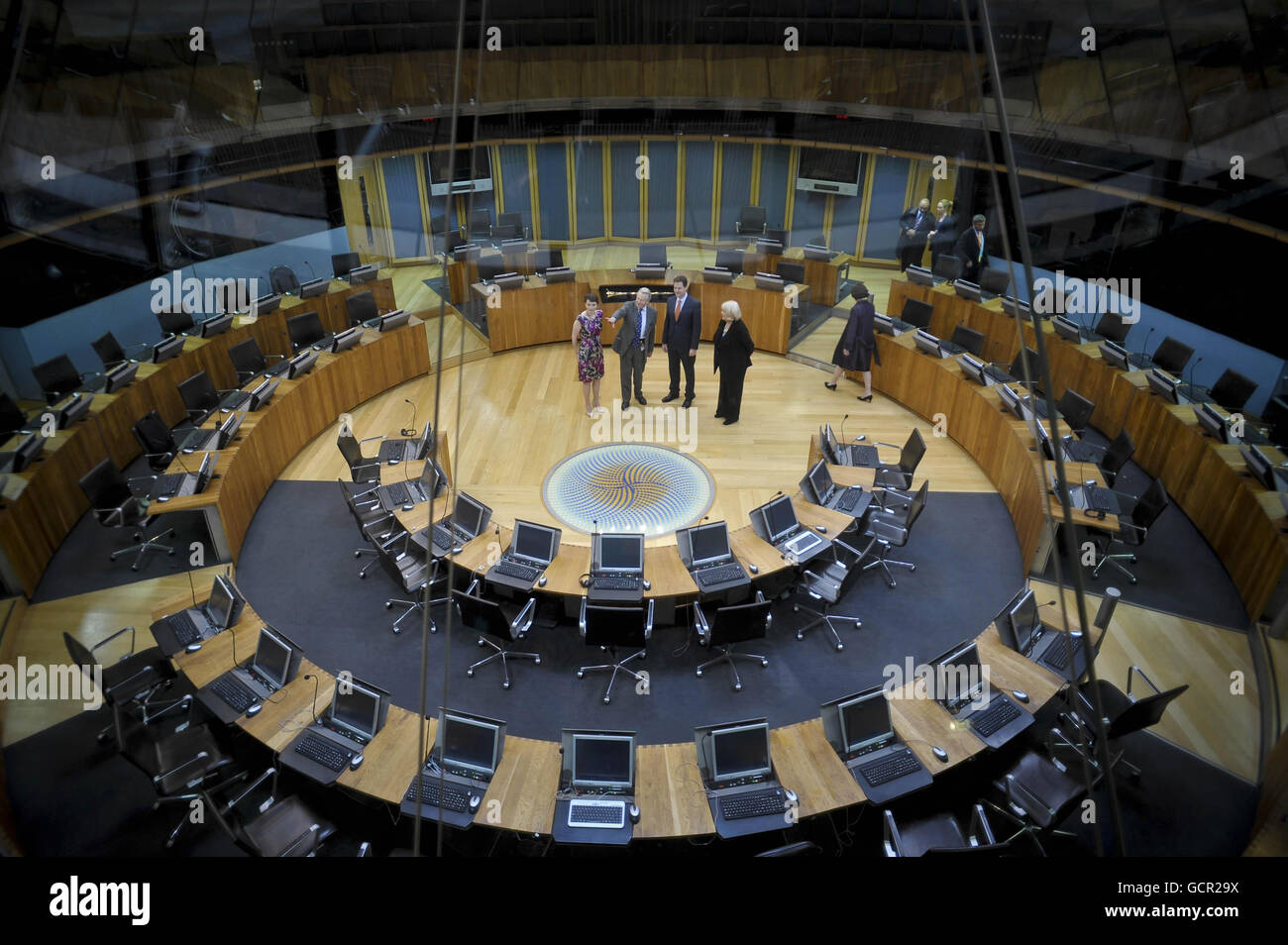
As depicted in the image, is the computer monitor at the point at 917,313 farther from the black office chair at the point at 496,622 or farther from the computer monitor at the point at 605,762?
the computer monitor at the point at 605,762

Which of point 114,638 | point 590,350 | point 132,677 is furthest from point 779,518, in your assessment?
point 114,638

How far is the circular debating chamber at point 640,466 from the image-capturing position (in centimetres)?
499

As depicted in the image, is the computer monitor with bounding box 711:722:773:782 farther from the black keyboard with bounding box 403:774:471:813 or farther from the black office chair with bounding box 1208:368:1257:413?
the black office chair with bounding box 1208:368:1257:413

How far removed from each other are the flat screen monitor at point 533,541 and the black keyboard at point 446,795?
7.79ft

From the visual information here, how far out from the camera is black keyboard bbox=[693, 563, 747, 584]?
657cm

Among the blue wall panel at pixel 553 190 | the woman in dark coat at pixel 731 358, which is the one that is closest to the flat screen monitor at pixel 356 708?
the woman in dark coat at pixel 731 358

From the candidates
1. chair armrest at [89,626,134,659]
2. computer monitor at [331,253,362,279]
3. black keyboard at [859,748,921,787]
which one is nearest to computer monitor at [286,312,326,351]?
computer monitor at [331,253,362,279]

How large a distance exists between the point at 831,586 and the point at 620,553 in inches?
75.2

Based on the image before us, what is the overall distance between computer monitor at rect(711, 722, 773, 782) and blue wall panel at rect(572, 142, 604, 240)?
13.9 m

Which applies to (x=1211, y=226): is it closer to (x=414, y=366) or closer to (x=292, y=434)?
(x=414, y=366)

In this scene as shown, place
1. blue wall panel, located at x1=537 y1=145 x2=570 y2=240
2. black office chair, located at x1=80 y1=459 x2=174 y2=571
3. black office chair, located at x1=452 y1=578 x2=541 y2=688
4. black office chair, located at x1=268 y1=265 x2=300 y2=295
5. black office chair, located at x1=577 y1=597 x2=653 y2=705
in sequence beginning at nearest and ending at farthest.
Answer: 1. black office chair, located at x1=577 y1=597 x2=653 y2=705
2. black office chair, located at x1=452 y1=578 x2=541 y2=688
3. black office chair, located at x1=80 y1=459 x2=174 y2=571
4. black office chair, located at x1=268 y1=265 x2=300 y2=295
5. blue wall panel, located at x1=537 y1=145 x2=570 y2=240

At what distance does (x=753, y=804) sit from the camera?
458 centimetres
